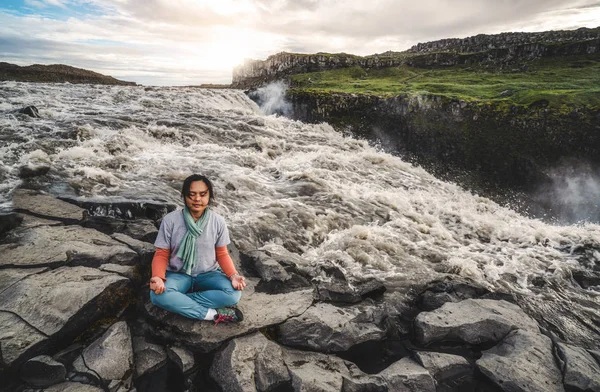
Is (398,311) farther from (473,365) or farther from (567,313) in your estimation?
(567,313)

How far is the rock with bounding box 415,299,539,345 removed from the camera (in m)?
6.27

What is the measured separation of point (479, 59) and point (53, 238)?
58994mm

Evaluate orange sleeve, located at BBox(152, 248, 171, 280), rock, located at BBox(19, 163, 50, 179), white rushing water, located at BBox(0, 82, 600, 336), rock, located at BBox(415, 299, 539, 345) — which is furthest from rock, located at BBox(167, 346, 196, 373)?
rock, located at BBox(19, 163, 50, 179)

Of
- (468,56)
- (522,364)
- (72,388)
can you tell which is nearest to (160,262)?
(72,388)

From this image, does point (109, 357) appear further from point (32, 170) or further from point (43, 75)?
point (43, 75)

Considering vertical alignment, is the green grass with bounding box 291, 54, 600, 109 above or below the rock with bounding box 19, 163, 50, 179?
above

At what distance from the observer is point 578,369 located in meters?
5.42

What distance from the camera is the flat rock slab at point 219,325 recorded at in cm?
516

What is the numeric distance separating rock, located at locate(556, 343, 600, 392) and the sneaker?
5.57 m

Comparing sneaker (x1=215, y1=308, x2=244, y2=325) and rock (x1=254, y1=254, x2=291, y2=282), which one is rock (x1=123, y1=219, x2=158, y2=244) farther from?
sneaker (x1=215, y1=308, x2=244, y2=325)

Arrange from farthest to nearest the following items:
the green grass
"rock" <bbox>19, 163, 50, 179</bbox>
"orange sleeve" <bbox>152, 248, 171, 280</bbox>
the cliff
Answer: the cliff
the green grass
"rock" <bbox>19, 163, 50, 179</bbox>
"orange sleeve" <bbox>152, 248, 171, 280</bbox>

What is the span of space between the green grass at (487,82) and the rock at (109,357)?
2507 centimetres

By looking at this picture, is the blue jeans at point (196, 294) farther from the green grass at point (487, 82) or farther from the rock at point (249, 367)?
the green grass at point (487, 82)

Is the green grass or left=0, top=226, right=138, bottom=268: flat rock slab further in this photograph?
the green grass
